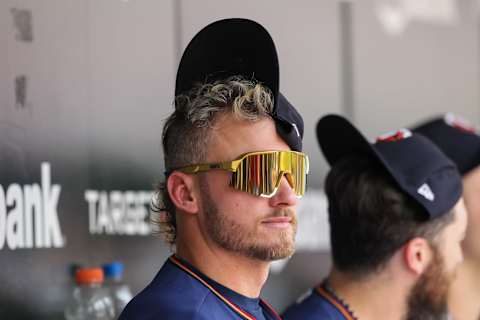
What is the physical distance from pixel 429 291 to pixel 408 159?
0.35 m

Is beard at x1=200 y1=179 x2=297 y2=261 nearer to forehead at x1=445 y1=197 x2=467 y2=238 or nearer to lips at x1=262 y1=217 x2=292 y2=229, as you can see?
lips at x1=262 y1=217 x2=292 y2=229

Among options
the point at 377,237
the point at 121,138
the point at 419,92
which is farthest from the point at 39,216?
the point at 419,92

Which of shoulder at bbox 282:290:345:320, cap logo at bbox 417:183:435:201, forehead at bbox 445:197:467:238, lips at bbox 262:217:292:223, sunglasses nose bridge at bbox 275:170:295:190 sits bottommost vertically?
shoulder at bbox 282:290:345:320

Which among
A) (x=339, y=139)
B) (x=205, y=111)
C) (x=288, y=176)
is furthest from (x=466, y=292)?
(x=205, y=111)

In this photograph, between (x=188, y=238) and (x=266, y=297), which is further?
(x=266, y=297)

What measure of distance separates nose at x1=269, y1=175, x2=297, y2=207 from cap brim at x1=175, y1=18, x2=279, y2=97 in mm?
184

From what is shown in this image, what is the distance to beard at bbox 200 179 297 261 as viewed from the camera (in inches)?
72.3

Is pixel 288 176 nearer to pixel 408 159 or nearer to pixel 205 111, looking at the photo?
pixel 205 111

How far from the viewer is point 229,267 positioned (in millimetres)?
1859

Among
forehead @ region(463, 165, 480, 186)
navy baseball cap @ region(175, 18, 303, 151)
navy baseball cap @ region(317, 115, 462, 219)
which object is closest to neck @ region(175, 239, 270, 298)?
navy baseball cap @ region(175, 18, 303, 151)

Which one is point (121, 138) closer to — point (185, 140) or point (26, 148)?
point (26, 148)

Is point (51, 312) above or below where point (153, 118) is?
below

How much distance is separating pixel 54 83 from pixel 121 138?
29 cm

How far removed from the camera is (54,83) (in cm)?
238
